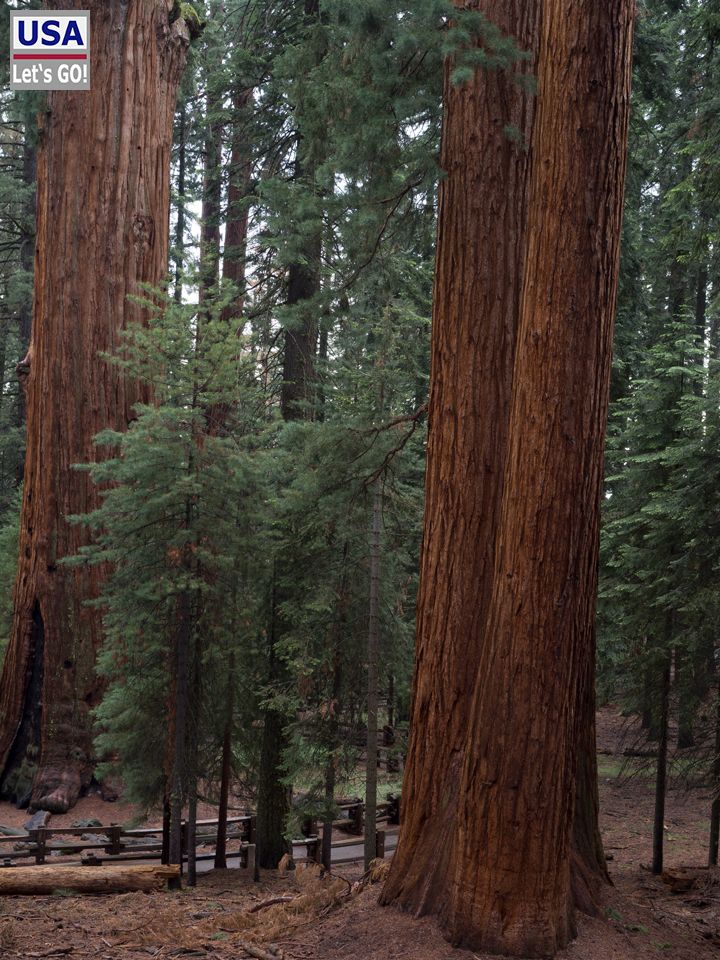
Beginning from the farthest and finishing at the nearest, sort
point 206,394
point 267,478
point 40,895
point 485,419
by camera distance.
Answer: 1. point 267,478
2. point 206,394
3. point 40,895
4. point 485,419

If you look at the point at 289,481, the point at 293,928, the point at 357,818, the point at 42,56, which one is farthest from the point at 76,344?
the point at 357,818

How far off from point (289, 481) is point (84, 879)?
4.65 m

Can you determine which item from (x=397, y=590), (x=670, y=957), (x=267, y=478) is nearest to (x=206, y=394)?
(x=267, y=478)

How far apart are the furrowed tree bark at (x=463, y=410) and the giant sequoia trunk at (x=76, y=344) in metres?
7.26

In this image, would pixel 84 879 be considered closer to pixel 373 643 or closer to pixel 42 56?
pixel 373 643

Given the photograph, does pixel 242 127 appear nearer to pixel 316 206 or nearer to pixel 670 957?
pixel 316 206

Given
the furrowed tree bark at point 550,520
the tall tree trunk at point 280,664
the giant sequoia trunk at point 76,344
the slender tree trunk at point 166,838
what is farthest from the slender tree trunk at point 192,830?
the furrowed tree bark at point 550,520

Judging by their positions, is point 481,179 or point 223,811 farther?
point 223,811

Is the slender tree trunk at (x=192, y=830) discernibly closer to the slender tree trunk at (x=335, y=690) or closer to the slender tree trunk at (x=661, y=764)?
the slender tree trunk at (x=335, y=690)

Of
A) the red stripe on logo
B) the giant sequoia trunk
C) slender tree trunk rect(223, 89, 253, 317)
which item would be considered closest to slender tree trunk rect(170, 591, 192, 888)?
the giant sequoia trunk

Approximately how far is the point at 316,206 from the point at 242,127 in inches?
329

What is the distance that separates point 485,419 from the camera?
6.42m

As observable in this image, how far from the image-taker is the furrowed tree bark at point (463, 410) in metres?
6.20

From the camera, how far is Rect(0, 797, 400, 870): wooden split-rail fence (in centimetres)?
994
